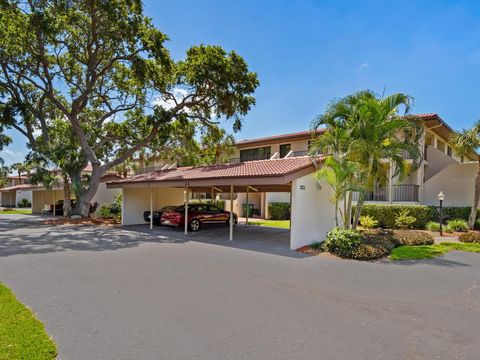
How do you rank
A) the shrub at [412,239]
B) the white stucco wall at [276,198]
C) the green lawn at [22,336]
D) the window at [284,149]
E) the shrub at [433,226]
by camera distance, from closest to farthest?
the green lawn at [22,336] < the shrub at [412,239] < the shrub at [433,226] < the white stucco wall at [276,198] < the window at [284,149]

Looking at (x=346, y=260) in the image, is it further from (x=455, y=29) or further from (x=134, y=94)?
(x=134, y=94)

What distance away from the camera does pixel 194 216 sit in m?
16.9

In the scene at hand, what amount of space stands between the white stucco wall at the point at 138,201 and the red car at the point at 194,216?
3771mm

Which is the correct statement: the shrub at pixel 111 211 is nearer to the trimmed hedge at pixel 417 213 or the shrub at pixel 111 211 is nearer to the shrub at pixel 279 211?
the shrub at pixel 279 211

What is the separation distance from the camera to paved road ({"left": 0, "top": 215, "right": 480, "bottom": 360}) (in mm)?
4043

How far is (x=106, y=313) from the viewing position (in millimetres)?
5043

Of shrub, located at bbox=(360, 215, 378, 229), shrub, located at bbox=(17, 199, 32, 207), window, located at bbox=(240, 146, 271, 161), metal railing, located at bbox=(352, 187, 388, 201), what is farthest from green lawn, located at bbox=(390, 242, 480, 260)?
shrub, located at bbox=(17, 199, 32, 207)

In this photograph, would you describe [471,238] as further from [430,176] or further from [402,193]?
[430,176]

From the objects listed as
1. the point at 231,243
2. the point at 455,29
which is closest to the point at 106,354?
the point at 231,243

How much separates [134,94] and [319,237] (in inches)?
703

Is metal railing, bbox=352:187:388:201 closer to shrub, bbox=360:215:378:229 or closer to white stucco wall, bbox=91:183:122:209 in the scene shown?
shrub, bbox=360:215:378:229

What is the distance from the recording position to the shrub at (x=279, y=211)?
25016mm

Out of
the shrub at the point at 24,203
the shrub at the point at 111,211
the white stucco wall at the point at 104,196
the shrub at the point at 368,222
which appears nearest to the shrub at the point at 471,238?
the shrub at the point at 368,222

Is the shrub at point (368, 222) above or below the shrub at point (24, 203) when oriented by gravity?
above
